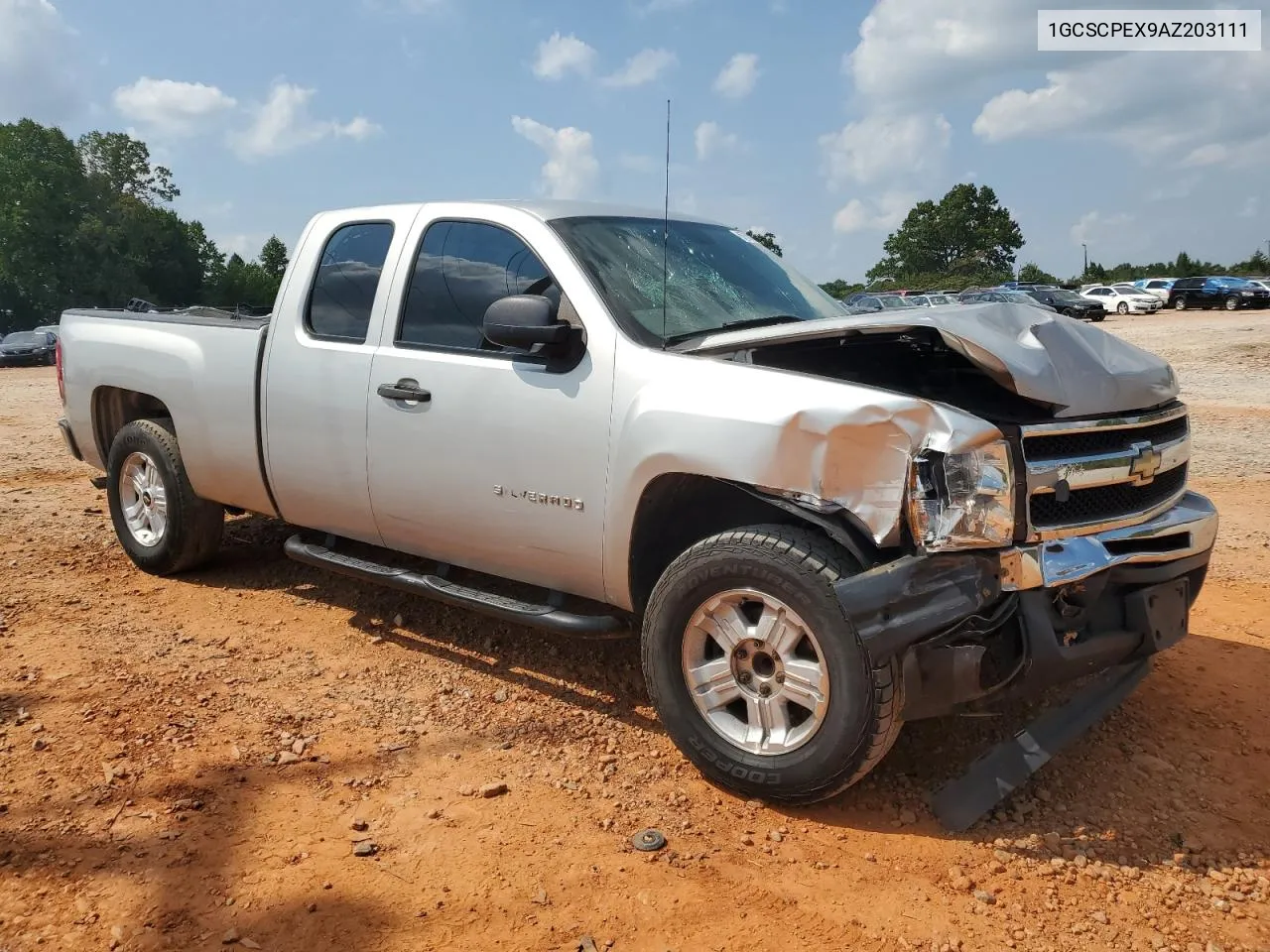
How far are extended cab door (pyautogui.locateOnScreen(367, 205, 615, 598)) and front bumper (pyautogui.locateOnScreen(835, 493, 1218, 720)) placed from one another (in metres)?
1.13

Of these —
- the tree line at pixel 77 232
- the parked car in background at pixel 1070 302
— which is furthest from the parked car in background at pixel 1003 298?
the tree line at pixel 77 232

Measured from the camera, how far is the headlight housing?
2.71 meters

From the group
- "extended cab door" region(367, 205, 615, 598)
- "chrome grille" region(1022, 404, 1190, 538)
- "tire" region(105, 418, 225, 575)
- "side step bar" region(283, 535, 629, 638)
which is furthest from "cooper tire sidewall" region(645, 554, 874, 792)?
"tire" region(105, 418, 225, 575)

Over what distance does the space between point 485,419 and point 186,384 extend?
7.18ft

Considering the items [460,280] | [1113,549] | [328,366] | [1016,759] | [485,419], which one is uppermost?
[460,280]

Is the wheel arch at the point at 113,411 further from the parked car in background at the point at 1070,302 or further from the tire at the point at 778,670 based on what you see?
the parked car in background at the point at 1070,302

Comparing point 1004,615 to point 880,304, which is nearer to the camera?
point 1004,615

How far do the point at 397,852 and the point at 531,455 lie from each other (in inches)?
56.6

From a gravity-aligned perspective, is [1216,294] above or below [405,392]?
above

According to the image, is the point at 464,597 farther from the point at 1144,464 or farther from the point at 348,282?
the point at 1144,464

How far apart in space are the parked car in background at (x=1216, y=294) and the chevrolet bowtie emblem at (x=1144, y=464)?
4204 centimetres

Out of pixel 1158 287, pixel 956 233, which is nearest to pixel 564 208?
pixel 1158 287

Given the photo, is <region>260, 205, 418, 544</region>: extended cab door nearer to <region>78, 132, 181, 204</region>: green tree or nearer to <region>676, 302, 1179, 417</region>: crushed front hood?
<region>676, 302, 1179, 417</region>: crushed front hood

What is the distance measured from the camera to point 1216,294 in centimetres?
3931
